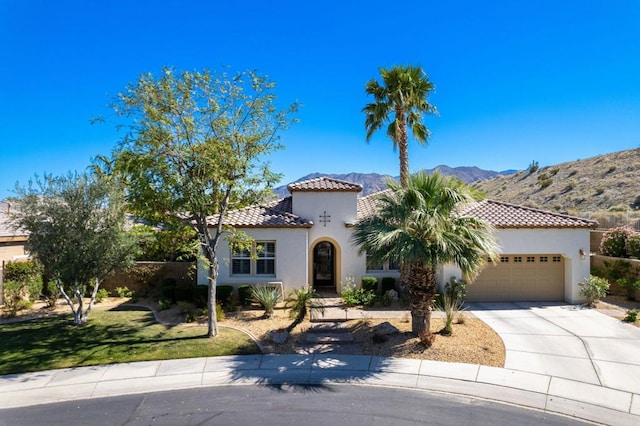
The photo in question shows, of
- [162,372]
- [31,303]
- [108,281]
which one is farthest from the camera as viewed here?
[108,281]

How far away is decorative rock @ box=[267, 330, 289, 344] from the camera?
42.1ft

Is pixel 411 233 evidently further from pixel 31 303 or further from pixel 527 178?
pixel 527 178

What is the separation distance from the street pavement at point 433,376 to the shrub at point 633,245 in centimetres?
872

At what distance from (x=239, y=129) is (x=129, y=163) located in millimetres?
3699

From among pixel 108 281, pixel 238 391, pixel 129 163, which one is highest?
pixel 129 163

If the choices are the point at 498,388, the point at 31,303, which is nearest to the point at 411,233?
the point at 498,388

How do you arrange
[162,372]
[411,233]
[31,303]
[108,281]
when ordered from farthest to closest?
[108,281] < [31,303] < [411,233] < [162,372]

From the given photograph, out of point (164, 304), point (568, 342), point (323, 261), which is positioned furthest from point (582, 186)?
point (164, 304)

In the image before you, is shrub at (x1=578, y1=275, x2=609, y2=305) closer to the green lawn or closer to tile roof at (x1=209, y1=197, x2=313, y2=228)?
tile roof at (x1=209, y1=197, x2=313, y2=228)

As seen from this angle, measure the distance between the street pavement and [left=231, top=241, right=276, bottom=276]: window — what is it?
7157 mm

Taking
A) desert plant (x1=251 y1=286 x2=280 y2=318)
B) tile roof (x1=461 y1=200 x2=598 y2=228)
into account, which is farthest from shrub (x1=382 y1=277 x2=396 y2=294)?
desert plant (x1=251 y1=286 x2=280 y2=318)

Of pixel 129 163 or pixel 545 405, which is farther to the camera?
pixel 129 163

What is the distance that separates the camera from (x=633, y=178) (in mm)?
39438

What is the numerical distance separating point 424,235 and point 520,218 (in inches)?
350
